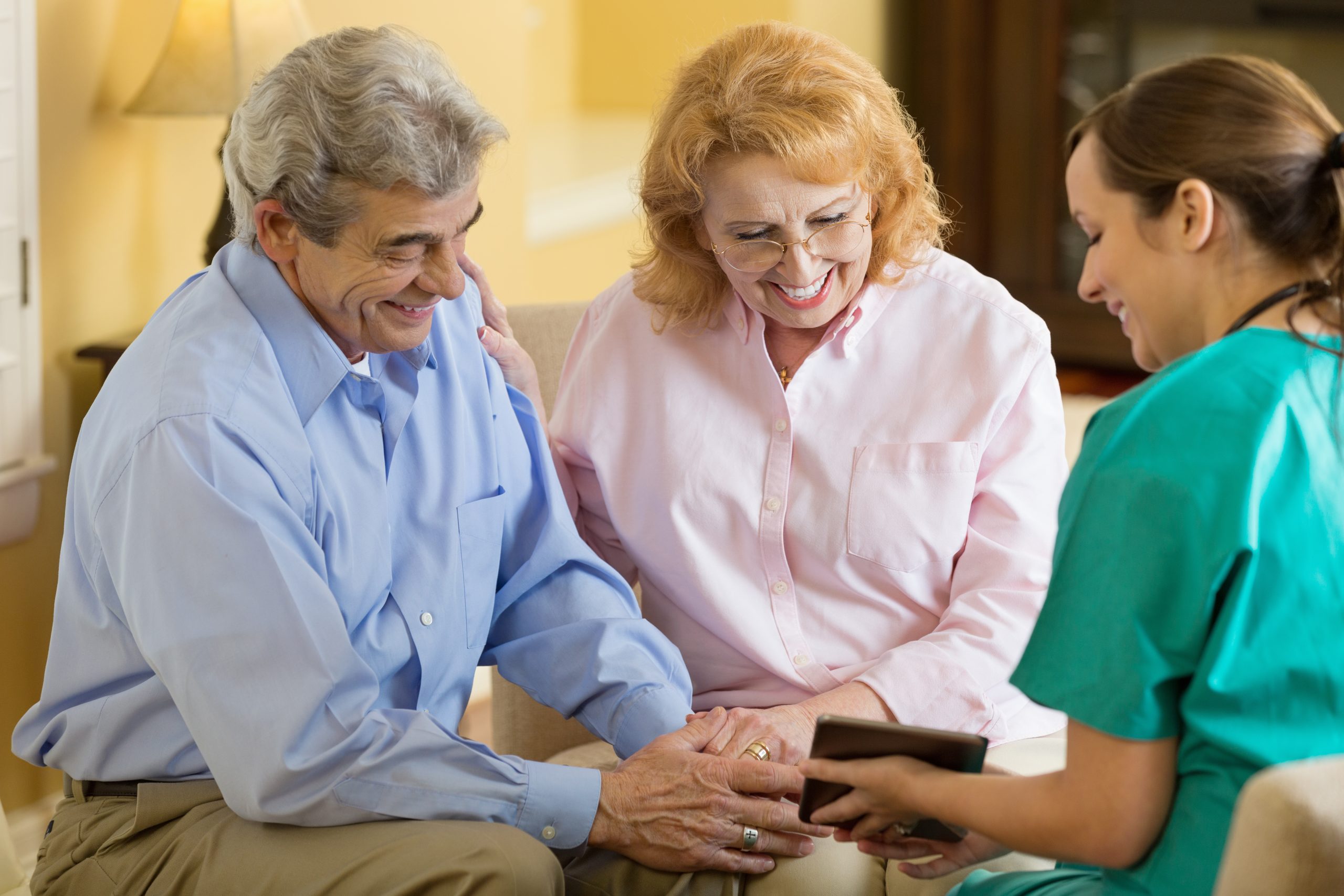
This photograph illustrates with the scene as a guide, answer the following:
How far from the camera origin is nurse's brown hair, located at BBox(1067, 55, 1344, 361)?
100 cm

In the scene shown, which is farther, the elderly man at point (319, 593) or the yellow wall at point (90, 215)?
the yellow wall at point (90, 215)

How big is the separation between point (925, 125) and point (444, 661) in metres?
4.21

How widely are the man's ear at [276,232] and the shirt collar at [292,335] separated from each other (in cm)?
2

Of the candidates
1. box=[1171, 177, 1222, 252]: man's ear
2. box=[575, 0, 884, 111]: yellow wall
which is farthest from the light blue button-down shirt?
box=[575, 0, 884, 111]: yellow wall

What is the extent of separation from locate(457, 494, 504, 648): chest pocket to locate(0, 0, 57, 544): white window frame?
3.26 feet

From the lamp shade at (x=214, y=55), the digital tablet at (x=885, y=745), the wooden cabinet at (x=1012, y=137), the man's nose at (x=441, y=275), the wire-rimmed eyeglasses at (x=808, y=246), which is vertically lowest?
the wooden cabinet at (x=1012, y=137)

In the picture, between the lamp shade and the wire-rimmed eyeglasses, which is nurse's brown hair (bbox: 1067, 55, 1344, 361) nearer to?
the wire-rimmed eyeglasses

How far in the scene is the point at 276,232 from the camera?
1.39 metres

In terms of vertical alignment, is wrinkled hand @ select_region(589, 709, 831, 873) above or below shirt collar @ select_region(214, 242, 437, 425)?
below

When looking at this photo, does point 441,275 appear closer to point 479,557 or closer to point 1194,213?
point 479,557

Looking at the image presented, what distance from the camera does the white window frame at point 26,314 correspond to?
2.07 meters

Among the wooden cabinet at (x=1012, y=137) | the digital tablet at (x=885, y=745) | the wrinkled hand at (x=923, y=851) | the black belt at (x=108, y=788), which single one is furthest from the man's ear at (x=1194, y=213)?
the wooden cabinet at (x=1012, y=137)

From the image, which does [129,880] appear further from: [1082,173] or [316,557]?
[1082,173]

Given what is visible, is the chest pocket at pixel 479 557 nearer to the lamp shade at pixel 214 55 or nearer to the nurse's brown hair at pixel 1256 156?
the nurse's brown hair at pixel 1256 156
